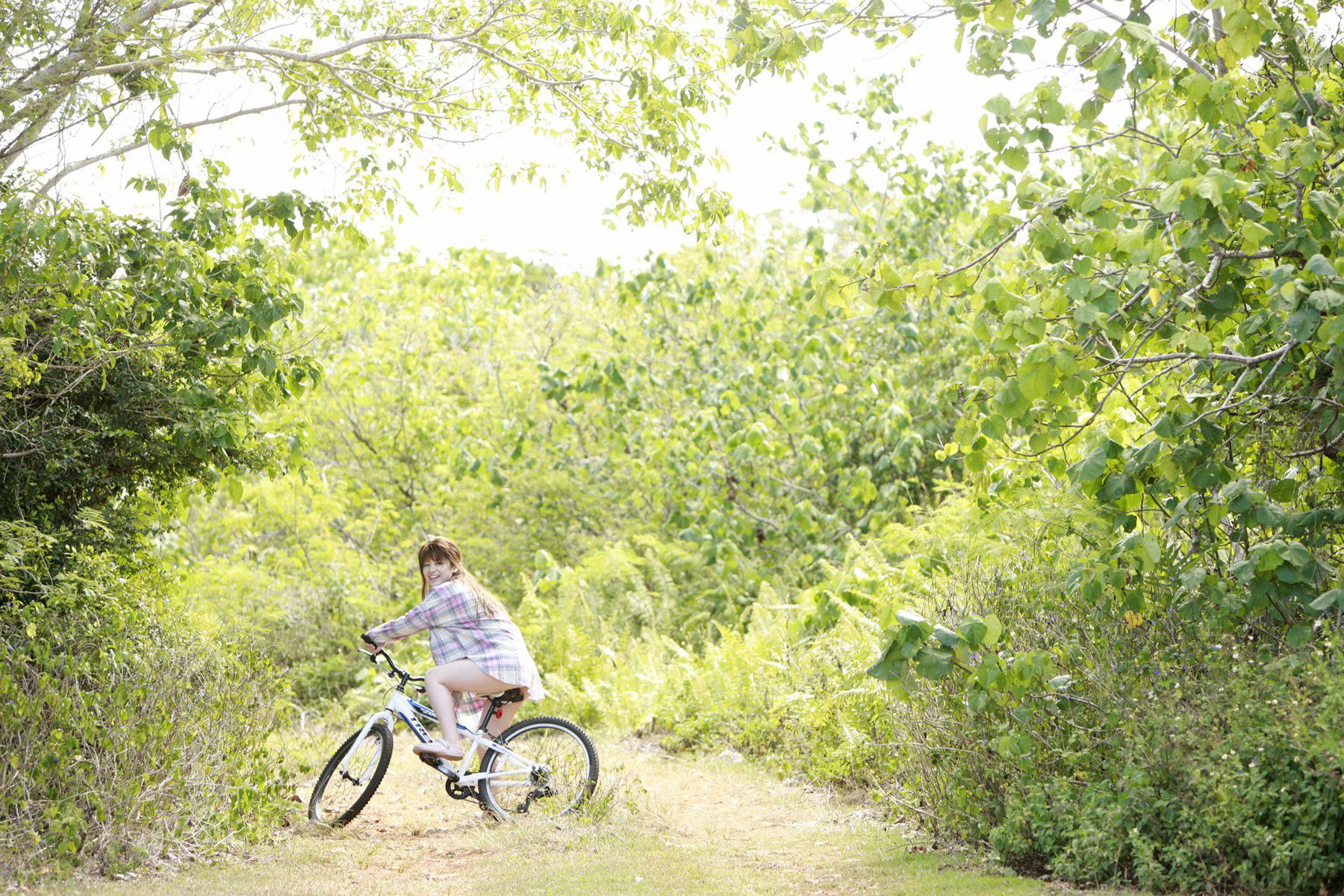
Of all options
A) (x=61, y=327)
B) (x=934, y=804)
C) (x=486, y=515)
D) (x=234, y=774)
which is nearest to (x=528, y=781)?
(x=234, y=774)

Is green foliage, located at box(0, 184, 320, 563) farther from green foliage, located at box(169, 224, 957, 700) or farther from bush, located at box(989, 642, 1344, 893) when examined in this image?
bush, located at box(989, 642, 1344, 893)

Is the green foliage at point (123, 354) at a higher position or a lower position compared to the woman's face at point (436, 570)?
higher

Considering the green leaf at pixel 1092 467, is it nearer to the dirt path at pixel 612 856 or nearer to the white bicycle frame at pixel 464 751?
the dirt path at pixel 612 856

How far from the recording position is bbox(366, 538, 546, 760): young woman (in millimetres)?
7512

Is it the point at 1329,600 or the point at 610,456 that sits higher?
the point at 610,456

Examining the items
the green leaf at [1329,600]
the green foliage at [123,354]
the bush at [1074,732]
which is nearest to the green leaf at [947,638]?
the bush at [1074,732]

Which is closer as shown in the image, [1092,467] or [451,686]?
[1092,467]

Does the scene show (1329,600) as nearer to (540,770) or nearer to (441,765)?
(540,770)

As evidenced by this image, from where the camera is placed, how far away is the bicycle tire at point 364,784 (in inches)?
291

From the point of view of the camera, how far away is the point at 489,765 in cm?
755

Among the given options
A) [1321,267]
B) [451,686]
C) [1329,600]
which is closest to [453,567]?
[451,686]

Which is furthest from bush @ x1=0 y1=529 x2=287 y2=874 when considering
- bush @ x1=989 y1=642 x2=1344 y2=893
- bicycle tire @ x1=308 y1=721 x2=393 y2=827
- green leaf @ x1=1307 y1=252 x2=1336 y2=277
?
green leaf @ x1=1307 y1=252 x2=1336 y2=277

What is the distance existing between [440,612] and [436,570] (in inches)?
11.2

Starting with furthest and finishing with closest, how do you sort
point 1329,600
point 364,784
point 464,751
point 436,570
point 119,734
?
point 436,570, point 464,751, point 364,784, point 119,734, point 1329,600
